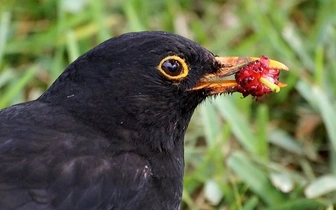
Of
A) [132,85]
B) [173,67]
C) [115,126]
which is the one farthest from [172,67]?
[115,126]

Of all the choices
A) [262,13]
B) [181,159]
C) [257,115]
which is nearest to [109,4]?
[262,13]

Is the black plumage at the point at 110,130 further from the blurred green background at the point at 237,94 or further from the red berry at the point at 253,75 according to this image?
the blurred green background at the point at 237,94

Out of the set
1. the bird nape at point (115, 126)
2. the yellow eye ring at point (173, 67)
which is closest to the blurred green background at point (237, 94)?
the bird nape at point (115, 126)

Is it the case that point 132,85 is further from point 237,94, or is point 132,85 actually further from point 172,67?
point 237,94

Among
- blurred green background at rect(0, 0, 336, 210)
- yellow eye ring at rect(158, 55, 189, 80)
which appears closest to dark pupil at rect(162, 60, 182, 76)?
yellow eye ring at rect(158, 55, 189, 80)

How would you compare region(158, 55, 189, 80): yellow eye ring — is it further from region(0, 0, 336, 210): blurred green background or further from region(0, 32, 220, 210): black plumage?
region(0, 0, 336, 210): blurred green background

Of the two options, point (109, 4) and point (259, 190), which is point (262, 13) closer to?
point (109, 4)
